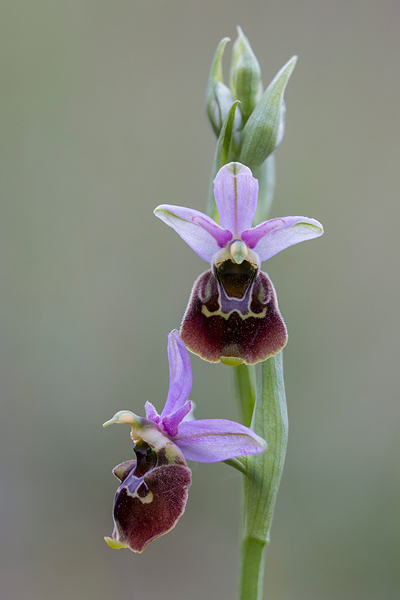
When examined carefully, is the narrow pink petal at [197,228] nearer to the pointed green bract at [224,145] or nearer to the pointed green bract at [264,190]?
the pointed green bract at [224,145]

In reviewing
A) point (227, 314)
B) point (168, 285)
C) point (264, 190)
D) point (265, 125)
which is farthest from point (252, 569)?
point (168, 285)

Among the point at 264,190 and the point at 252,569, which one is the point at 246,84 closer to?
the point at 264,190

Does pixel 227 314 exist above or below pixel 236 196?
below

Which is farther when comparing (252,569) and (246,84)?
(246,84)

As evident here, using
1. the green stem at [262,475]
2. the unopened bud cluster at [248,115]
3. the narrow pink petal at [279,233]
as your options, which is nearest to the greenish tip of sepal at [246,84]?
the unopened bud cluster at [248,115]

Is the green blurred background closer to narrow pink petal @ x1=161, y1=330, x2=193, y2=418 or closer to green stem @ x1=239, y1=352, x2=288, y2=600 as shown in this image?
green stem @ x1=239, y1=352, x2=288, y2=600

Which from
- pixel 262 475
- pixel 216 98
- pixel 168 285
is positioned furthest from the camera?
pixel 168 285

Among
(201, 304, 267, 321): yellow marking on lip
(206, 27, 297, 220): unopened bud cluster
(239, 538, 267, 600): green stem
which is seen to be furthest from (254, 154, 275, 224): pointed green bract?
(239, 538, 267, 600): green stem
